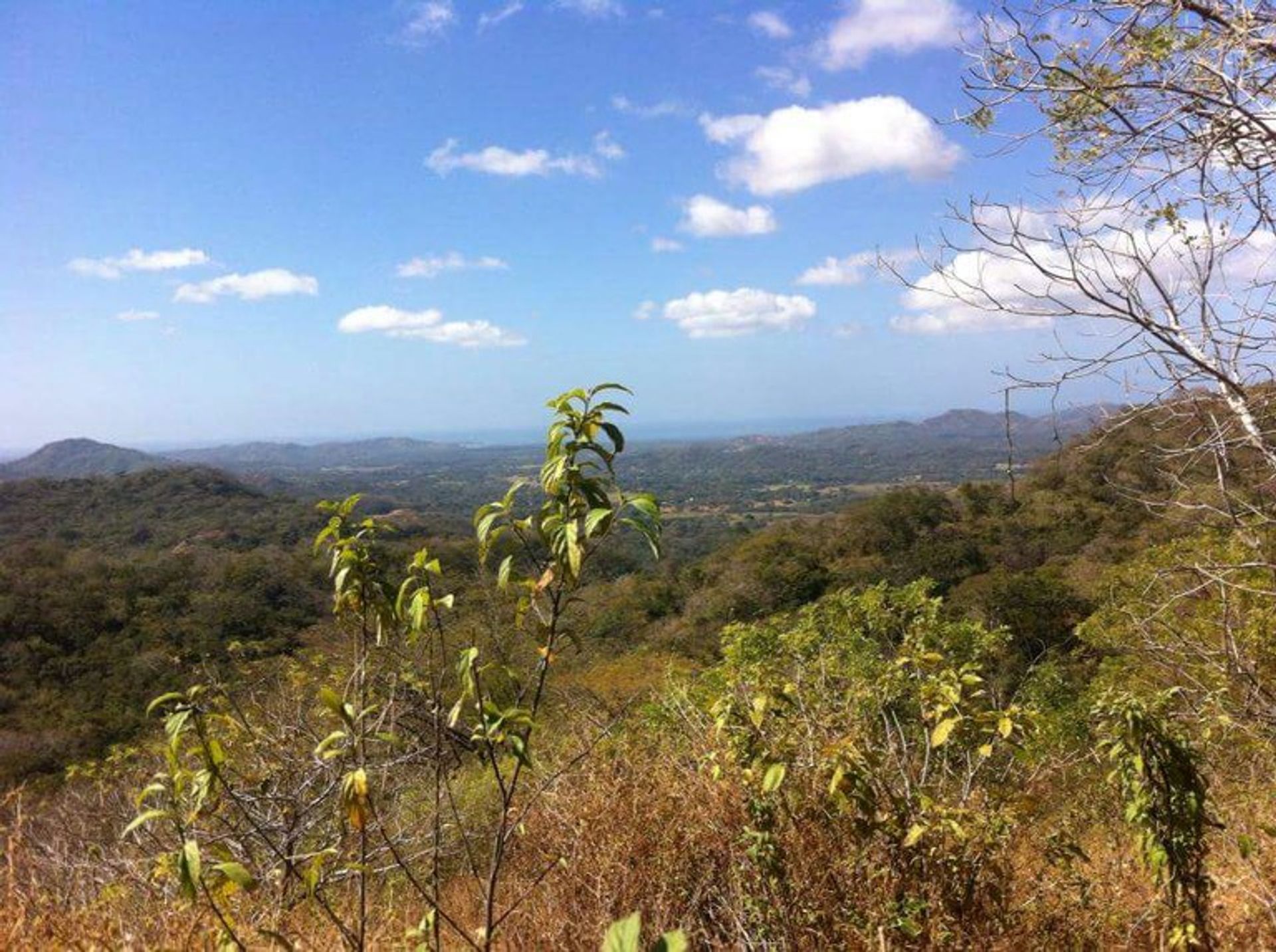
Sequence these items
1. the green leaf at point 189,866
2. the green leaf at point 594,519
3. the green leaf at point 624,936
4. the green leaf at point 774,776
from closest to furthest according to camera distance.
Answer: the green leaf at point 624,936 → the green leaf at point 189,866 → the green leaf at point 594,519 → the green leaf at point 774,776

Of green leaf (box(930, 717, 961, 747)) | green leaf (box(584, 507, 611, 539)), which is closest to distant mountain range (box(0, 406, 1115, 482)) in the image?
green leaf (box(930, 717, 961, 747))

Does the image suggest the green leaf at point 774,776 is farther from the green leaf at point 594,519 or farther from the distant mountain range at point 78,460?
the distant mountain range at point 78,460

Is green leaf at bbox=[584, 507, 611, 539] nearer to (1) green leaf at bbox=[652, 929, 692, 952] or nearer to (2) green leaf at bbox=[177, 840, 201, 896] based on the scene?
(1) green leaf at bbox=[652, 929, 692, 952]

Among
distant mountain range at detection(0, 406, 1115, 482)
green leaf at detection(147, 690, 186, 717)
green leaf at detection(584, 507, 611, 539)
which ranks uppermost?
green leaf at detection(584, 507, 611, 539)

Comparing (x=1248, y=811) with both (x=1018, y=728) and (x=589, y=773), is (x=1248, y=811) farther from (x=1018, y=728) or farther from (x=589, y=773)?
(x=589, y=773)

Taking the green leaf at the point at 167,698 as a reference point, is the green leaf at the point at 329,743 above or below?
below

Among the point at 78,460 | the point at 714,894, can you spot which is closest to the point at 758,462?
the point at 78,460

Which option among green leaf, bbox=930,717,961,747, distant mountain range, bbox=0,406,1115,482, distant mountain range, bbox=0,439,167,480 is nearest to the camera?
green leaf, bbox=930,717,961,747

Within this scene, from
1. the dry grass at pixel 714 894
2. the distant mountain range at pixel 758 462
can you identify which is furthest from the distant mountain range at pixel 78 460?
the dry grass at pixel 714 894

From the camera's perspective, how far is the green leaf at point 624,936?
1.55m

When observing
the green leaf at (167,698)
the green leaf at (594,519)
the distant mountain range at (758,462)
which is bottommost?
the distant mountain range at (758,462)

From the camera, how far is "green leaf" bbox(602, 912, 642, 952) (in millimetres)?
1551


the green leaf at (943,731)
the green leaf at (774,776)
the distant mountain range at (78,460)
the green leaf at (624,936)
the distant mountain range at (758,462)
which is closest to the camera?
the green leaf at (624,936)

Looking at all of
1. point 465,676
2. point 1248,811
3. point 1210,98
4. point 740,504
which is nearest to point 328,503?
point 465,676
